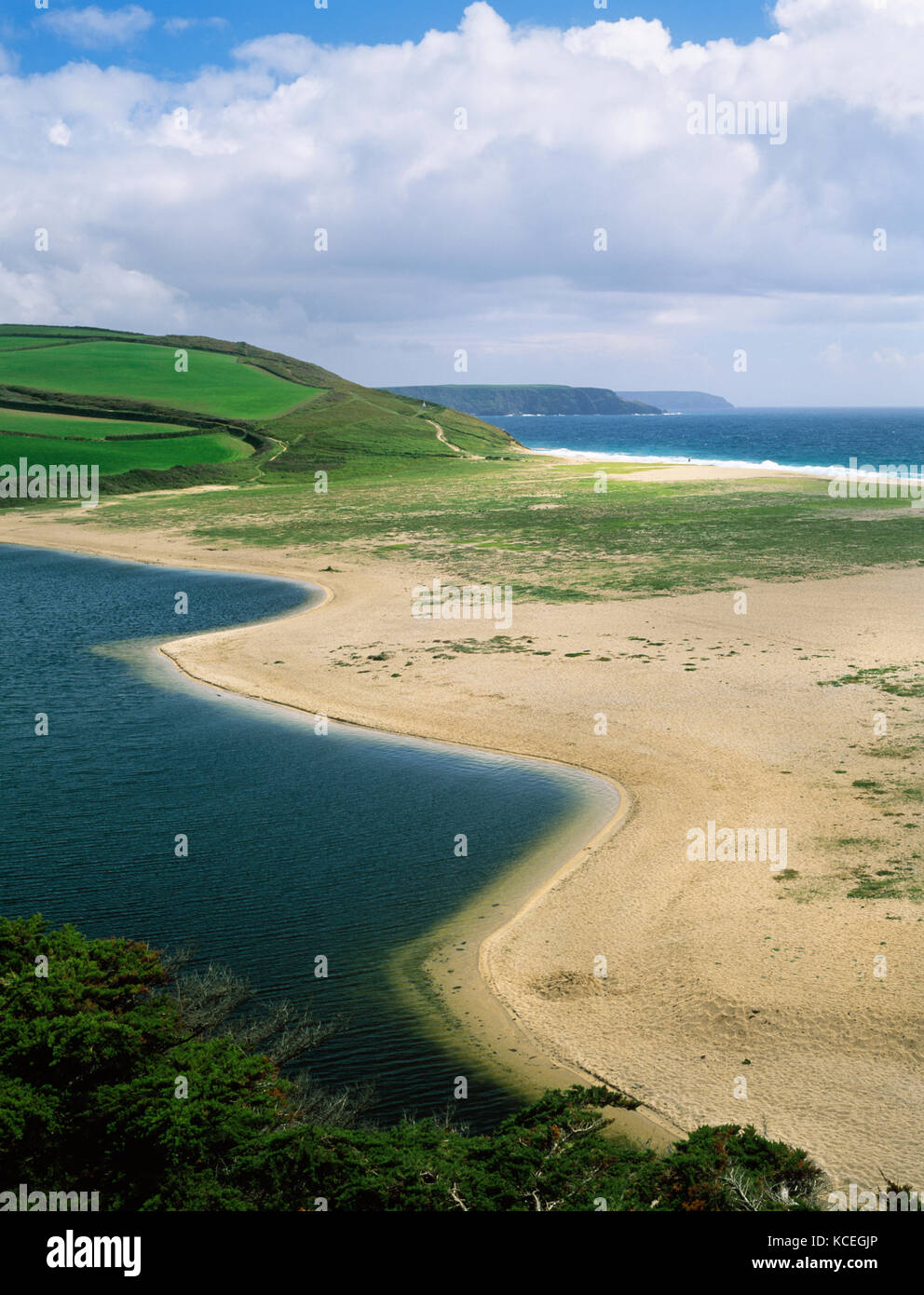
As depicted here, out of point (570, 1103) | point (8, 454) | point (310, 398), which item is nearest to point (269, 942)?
point (570, 1103)

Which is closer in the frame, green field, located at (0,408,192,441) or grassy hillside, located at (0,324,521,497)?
grassy hillside, located at (0,324,521,497)

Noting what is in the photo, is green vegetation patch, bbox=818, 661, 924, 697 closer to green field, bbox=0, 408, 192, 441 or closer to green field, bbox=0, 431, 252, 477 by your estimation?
Answer: green field, bbox=0, 431, 252, 477

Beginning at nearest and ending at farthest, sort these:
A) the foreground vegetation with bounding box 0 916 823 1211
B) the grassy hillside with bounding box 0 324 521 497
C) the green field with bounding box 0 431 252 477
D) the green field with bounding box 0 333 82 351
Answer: the foreground vegetation with bounding box 0 916 823 1211
the green field with bounding box 0 431 252 477
the grassy hillside with bounding box 0 324 521 497
the green field with bounding box 0 333 82 351

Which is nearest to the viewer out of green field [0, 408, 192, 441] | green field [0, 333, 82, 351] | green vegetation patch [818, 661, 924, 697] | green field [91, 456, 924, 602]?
green vegetation patch [818, 661, 924, 697]

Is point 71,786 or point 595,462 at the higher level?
point 595,462

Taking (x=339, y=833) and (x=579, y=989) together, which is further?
(x=339, y=833)

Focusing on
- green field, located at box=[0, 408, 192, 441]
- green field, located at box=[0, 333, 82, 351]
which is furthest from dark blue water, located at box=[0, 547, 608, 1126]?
green field, located at box=[0, 333, 82, 351]

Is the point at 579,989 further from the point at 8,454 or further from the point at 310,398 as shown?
the point at 310,398

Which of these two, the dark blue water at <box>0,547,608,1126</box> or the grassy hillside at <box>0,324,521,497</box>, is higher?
the grassy hillside at <box>0,324,521,497</box>
